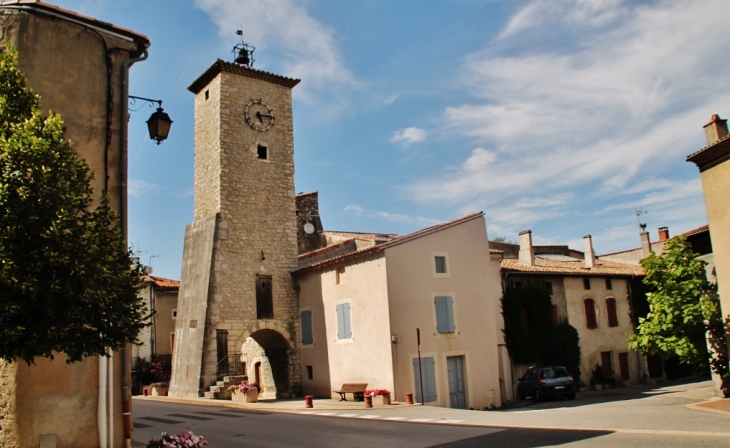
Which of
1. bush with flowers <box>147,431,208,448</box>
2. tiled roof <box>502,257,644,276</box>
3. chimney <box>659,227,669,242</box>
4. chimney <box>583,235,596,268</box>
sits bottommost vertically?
bush with flowers <box>147,431,208,448</box>

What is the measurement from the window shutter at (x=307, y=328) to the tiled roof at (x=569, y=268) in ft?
29.3

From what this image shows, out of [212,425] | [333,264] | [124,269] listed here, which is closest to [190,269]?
[333,264]

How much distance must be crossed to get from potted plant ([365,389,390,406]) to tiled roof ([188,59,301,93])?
15.0m

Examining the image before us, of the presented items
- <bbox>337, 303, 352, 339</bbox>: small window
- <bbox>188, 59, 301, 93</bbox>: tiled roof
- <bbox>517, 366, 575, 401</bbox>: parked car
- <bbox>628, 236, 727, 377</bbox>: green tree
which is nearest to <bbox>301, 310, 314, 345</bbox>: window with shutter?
<bbox>337, 303, 352, 339</bbox>: small window

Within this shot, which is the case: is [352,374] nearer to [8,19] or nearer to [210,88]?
[210,88]

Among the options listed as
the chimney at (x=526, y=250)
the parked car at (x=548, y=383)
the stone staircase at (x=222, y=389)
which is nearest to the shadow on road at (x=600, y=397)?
the parked car at (x=548, y=383)

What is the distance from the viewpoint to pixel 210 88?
2664cm

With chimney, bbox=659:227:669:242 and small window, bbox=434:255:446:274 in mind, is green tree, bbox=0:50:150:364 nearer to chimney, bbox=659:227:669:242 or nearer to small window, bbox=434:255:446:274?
small window, bbox=434:255:446:274

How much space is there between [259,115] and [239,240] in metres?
5.92

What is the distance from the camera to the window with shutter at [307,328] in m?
25.1

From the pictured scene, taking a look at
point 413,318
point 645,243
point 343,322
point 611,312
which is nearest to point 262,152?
point 343,322

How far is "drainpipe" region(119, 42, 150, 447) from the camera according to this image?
33.5 feet

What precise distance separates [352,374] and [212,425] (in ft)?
25.5

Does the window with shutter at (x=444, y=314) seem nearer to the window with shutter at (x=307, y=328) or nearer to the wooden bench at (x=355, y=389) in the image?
the wooden bench at (x=355, y=389)
